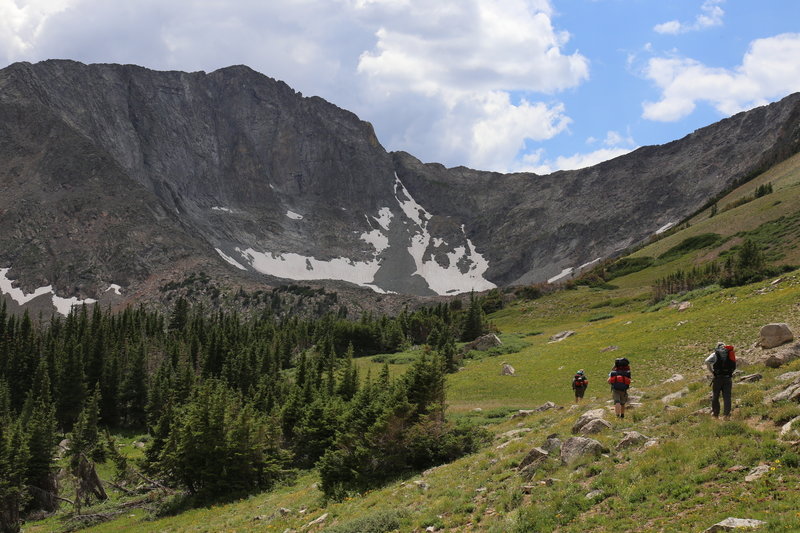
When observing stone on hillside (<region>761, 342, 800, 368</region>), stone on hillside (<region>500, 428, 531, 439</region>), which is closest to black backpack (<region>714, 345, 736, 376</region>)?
stone on hillside (<region>761, 342, 800, 368</region>)

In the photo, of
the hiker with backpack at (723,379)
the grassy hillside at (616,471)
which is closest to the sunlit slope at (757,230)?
the grassy hillside at (616,471)

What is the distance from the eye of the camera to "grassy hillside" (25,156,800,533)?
12.0 meters

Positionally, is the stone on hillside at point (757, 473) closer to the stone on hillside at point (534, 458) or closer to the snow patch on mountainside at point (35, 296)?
the stone on hillside at point (534, 458)

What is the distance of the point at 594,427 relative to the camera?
18.5 m

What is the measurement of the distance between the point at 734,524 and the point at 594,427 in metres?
8.43

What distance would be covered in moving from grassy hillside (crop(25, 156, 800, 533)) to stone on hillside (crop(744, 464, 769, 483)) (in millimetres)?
120

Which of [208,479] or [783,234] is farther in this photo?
[783,234]

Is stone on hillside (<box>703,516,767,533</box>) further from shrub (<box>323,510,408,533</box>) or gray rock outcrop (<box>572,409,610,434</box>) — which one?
shrub (<box>323,510,408,533</box>)

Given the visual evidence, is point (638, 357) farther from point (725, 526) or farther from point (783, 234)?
point (783, 234)

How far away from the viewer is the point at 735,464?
12.8 meters

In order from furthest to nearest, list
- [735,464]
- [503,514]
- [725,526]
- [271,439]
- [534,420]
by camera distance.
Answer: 1. [271,439]
2. [534,420]
3. [503,514]
4. [735,464]
5. [725,526]

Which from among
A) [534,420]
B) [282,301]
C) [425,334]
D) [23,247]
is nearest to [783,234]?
[425,334]

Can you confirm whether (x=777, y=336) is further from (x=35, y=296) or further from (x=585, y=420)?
(x=35, y=296)

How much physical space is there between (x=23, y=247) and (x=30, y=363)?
141992 mm
